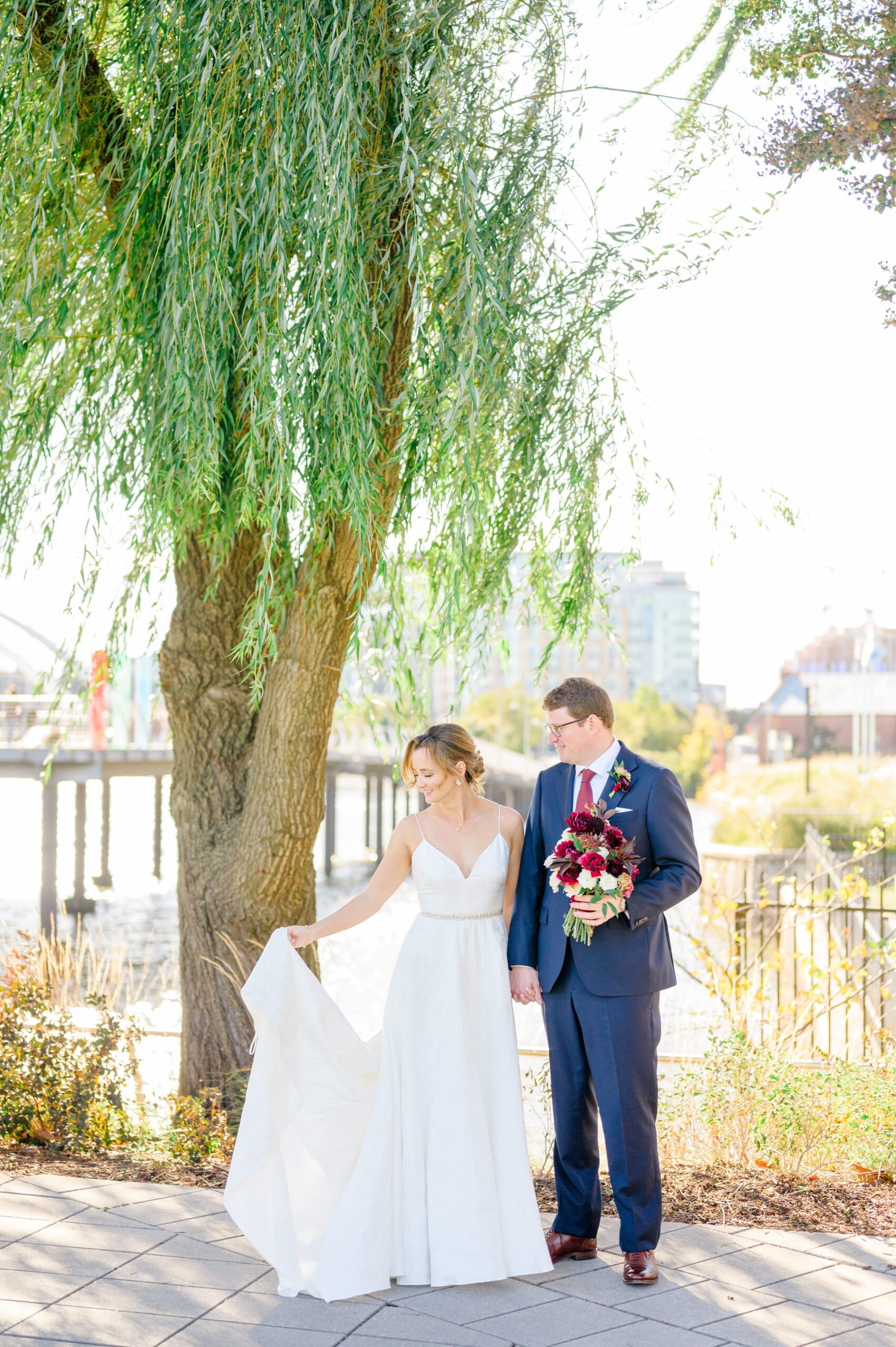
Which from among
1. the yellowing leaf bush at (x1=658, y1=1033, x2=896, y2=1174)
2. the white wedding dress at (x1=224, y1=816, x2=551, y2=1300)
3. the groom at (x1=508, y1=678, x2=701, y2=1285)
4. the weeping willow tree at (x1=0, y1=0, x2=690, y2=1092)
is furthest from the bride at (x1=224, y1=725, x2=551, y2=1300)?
the yellowing leaf bush at (x1=658, y1=1033, x2=896, y2=1174)

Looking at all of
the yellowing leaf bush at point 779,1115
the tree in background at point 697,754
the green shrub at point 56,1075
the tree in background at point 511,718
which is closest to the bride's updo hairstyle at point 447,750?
the yellowing leaf bush at point 779,1115

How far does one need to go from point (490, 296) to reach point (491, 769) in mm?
43170

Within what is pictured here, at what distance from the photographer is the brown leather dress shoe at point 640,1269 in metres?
3.71

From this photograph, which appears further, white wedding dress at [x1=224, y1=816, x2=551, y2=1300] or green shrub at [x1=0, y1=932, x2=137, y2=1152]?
green shrub at [x1=0, y1=932, x2=137, y2=1152]

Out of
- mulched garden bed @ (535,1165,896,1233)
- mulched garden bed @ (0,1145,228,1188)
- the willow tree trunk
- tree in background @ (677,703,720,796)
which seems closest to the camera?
mulched garden bed @ (535,1165,896,1233)

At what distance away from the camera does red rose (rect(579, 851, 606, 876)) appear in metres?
3.61

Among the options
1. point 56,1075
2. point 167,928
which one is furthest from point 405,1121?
point 167,928

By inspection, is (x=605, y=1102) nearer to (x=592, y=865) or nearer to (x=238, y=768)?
(x=592, y=865)

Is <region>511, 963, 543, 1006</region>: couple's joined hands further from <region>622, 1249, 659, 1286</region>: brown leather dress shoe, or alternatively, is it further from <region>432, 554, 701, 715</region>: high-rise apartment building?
<region>432, 554, 701, 715</region>: high-rise apartment building

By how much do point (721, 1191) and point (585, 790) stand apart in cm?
185

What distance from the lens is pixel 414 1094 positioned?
388 centimetres

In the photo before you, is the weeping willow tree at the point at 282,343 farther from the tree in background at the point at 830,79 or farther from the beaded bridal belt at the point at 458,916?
the beaded bridal belt at the point at 458,916

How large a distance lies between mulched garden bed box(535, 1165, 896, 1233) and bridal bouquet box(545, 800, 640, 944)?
1.41m

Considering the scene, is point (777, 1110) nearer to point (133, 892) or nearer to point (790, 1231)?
point (790, 1231)
